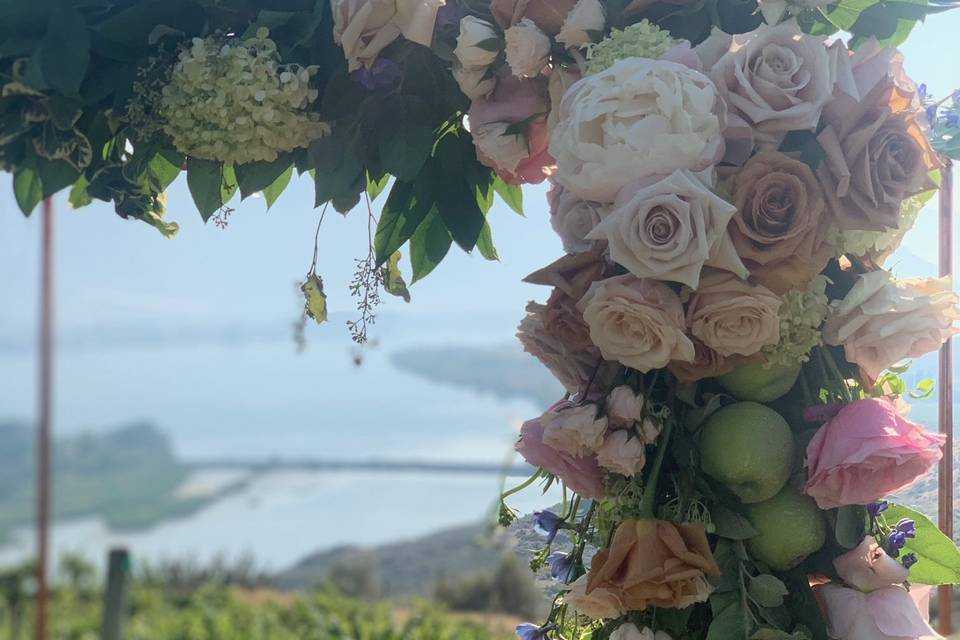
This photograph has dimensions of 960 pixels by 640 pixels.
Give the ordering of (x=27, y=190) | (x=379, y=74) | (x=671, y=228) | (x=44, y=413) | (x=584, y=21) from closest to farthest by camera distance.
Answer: (x=671, y=228)
(x=584, y=21)
(x=379, y=74)
(x=27, y=190)
(x=44, y=413)

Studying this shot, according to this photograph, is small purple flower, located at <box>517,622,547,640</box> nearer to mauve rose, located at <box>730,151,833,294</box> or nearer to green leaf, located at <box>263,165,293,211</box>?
mauve rose, located at <box>730,151,833,294</box>

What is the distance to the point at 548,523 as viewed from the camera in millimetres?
795

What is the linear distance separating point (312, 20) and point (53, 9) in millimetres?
258

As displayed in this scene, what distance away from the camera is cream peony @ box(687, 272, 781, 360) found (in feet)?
2.11

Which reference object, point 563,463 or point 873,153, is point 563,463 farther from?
point 873,153

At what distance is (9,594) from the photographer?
4000 millimetres

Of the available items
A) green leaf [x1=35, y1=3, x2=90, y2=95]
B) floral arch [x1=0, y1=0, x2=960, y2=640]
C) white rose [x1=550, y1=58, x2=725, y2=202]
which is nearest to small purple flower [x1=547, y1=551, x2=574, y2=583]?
floral arch [x1=0, y1=0, x2=960, y2=640]

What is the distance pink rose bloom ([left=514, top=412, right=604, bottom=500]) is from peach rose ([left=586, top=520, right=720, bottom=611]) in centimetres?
6

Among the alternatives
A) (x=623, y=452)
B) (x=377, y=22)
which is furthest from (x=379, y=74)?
(x=623, y=452)

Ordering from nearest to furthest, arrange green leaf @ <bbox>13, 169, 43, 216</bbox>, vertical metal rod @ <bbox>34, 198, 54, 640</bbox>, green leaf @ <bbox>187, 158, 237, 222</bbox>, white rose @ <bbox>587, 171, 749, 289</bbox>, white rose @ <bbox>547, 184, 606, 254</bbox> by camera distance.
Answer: white rose @ <bbox>587, 171, 749, 289</bbox> → white rose @ <bbox>547, 184, 606, 254</bbox> → green leaf @ <bbox>187, 158, 237, 222</bbox> → green leaf @ <bbox>13, 169, 43, 216</bbox> → vertical metal rod @ <bbox>34, 198, 54, 640</bbox>

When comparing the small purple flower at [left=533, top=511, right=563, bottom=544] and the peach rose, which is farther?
the small purple flower at [left=533, top=511, right=563, bottom=544]

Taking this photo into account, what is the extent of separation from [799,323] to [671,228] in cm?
13

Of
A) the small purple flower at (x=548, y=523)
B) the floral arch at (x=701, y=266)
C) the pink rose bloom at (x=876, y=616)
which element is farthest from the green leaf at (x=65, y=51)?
the pink rose bloom at (x=876, y=616)

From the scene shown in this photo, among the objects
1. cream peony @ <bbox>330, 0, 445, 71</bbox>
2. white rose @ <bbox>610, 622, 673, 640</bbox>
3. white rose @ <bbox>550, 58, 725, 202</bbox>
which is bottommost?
white rose @ <bbox>610, 622, 673, 640</bbox>
